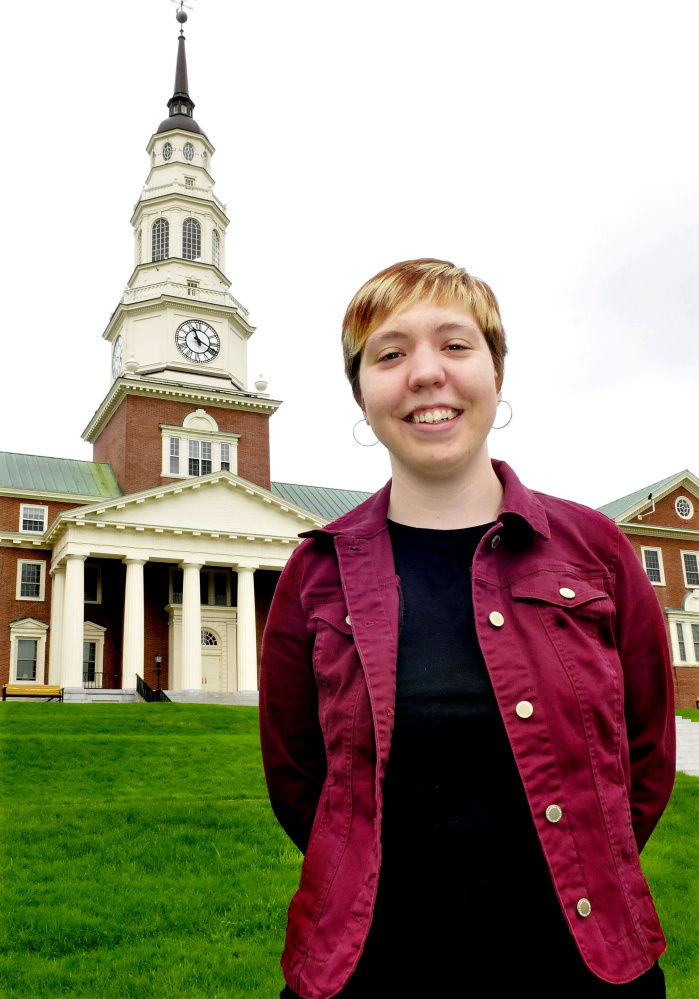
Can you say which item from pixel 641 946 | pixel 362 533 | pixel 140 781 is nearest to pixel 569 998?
pixel 641 946

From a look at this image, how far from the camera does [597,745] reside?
2.56m

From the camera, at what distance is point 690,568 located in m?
49.6

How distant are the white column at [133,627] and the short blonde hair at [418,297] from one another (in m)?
34.7

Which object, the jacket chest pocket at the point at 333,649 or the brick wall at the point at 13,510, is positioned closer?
the jacket chest pocket at the point at 333,649

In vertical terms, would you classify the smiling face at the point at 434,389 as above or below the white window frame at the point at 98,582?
below

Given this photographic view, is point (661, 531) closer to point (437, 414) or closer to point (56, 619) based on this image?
point (56, 619)

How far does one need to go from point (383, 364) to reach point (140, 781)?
14.5 m

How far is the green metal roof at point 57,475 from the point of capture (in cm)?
4184

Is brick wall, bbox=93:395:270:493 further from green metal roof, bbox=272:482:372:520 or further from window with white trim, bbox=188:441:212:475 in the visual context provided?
green metal roof, bbox=272:482:372:520

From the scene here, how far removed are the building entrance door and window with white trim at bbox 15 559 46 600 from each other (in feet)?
24.9

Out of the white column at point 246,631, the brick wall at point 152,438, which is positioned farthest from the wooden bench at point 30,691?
the brick wall at point 152,438

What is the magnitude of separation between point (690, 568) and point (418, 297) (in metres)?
50.6

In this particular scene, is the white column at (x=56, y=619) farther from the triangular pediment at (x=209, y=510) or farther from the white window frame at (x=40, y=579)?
the triangular pediment at (x=209, y=510)

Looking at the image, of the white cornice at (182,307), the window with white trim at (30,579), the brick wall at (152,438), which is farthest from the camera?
the white cornice at (182,307)
